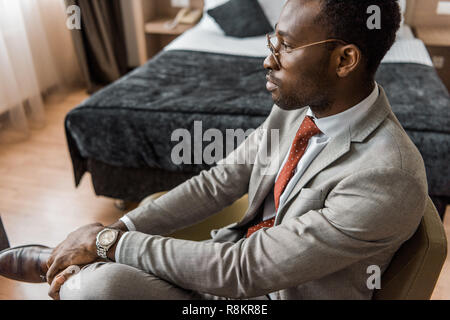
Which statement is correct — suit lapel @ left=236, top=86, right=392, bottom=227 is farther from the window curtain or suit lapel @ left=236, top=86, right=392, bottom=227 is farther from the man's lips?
the window curtain

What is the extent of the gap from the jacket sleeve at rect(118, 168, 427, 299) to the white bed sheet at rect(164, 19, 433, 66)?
190 cm

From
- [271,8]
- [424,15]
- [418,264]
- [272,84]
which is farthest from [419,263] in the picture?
[424,15]

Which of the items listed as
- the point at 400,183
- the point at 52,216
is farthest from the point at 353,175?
the point at 52,216

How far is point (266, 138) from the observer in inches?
44.9

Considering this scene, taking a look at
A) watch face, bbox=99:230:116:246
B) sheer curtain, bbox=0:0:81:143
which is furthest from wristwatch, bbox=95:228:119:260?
sheer curtain, bbox=0:0:81:143

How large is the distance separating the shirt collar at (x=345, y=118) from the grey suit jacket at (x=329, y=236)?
0.07ft

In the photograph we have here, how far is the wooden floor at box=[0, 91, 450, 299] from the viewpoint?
172cm

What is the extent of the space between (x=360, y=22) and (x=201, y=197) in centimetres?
65

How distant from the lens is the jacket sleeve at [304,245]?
756mm

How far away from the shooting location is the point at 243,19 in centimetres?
288

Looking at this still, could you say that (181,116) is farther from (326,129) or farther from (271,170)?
(326,129)

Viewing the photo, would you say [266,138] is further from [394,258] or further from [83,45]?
[83,45]

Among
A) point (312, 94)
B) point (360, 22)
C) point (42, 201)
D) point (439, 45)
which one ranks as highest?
point (360, 22)
